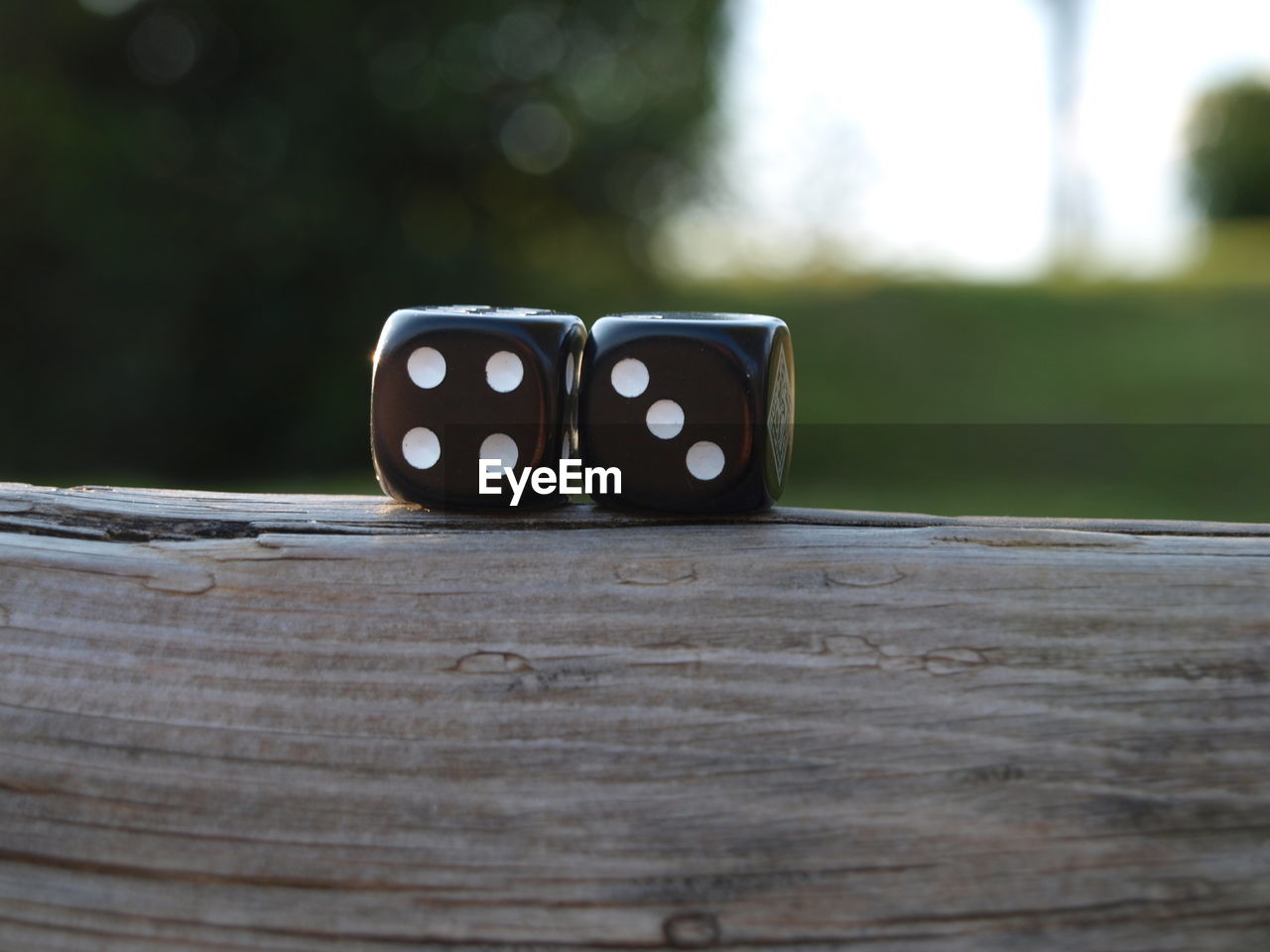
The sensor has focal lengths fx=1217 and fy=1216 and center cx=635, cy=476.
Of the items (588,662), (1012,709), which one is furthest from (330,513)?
(1012,709)

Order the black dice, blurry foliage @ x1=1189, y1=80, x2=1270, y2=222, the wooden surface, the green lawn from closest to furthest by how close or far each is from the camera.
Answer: the wooden surface
the black dice
the green lawn
blurry foliage @ x1=1189, y1=80, x2=1270, y2=222

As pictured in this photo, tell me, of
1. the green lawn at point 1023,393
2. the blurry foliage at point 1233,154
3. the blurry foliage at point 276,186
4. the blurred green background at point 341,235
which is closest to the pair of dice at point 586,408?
the green lawn at point 1023,393

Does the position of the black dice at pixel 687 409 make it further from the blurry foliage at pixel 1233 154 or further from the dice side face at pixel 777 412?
the blurry foliage at pixel 1233 154

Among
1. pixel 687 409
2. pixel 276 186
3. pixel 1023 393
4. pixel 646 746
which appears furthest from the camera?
pixel 1023 393

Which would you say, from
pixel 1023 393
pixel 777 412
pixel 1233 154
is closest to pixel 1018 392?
pixel 1023 393

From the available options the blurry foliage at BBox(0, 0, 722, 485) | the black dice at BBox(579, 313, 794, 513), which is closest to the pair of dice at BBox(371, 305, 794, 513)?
the black dice at BBox(579, 313, 794, 513)

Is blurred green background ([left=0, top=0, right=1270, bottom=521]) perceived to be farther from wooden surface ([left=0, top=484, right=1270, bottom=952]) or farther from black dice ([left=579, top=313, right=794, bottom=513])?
wooden surface ([left=0, top=484, right=1270, bottom=952])

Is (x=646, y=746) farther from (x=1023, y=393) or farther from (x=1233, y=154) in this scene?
(x=1233, y=154)
